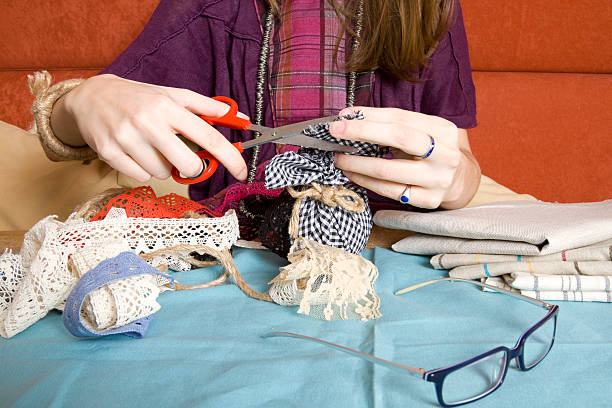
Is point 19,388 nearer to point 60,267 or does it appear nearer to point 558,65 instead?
point 60,267

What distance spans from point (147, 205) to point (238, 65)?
0.35 meters

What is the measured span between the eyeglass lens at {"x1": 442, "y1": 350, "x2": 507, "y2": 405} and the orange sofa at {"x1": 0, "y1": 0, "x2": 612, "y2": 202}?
0.96 meters

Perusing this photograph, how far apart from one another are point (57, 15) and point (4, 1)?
0.47ft

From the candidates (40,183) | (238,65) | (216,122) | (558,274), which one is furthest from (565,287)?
(40,183)

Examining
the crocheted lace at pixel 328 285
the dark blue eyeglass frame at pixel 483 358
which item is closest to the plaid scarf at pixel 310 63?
the crocheted lace at pixel 328 285

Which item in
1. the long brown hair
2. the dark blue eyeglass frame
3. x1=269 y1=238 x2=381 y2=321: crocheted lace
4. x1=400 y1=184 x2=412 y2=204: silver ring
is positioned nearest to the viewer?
the dark blue eyeglass frame

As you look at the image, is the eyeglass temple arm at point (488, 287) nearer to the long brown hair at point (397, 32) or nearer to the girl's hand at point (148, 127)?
the girl's hand at point (148, 127)

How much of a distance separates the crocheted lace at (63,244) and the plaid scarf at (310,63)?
296mm

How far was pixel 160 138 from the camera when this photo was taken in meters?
0.41

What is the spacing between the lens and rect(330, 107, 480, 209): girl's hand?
42 cm

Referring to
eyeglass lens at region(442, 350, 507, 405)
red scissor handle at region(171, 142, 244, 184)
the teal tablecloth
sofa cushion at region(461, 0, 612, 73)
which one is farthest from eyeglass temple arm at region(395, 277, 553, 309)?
sofa cushion at region(461, 0, 612, 73)

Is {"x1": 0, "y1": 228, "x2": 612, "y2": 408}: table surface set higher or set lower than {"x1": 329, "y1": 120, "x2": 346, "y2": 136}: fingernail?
lower

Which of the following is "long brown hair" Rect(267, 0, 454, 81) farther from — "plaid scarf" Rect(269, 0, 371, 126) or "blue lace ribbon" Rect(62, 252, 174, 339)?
"blue lace ribbon" Rect(62, 252, 174, 339)

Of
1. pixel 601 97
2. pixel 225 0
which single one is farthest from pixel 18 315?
pixel 601 97
